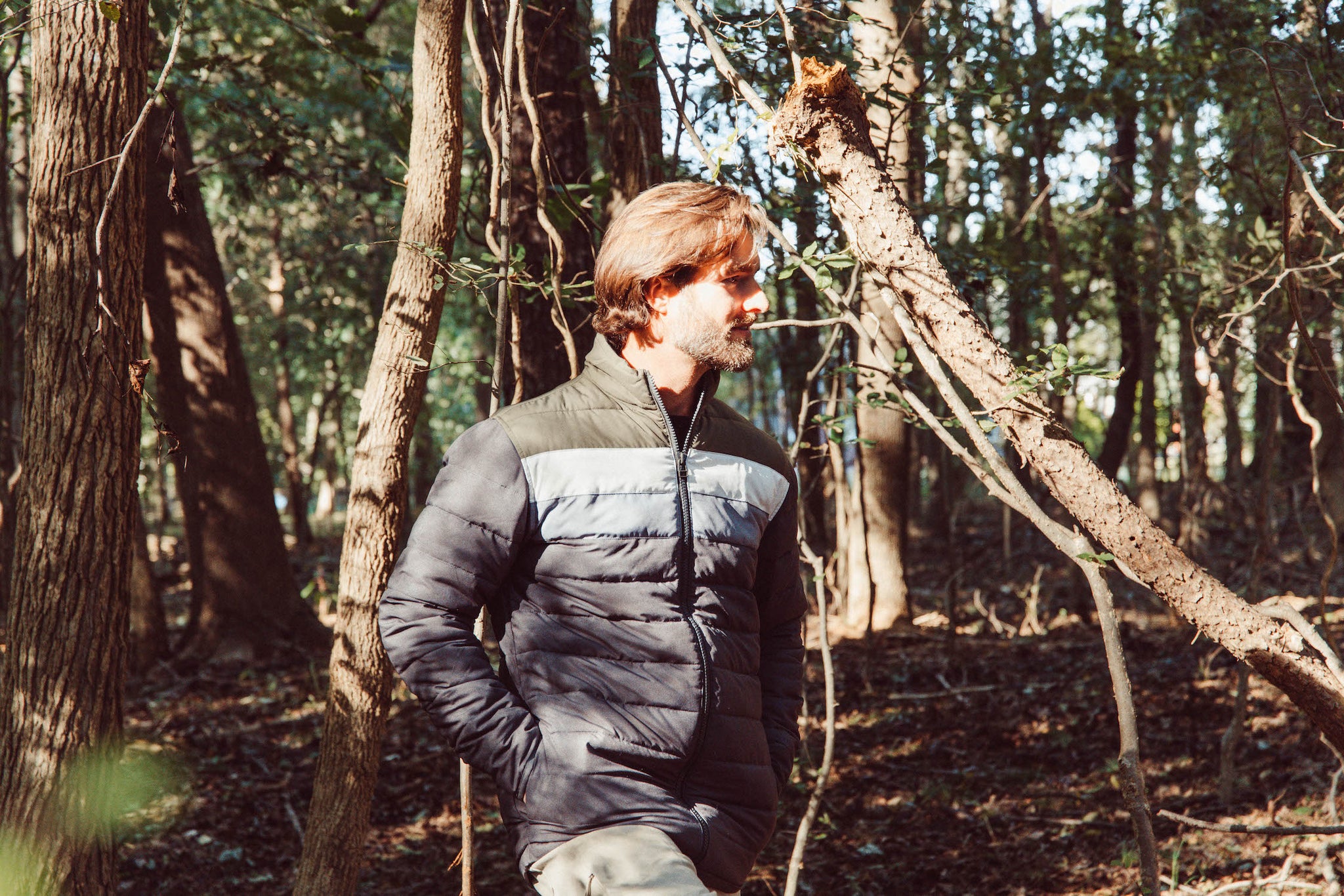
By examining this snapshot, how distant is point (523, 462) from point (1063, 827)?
4.32 metres

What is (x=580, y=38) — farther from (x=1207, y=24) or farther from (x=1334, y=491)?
(x=1334, y=491)

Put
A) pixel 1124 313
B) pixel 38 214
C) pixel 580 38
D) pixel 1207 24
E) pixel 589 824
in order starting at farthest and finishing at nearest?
pixel 1124 313
pixel 1207 24
pixel 580 38
pixel 38 214
pixel 589 824

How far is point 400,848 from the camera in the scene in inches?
215

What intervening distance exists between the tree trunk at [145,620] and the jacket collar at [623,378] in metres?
7.07

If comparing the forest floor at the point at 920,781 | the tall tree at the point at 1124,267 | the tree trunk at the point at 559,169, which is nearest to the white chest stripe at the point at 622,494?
the forest floor at the point at 920,781

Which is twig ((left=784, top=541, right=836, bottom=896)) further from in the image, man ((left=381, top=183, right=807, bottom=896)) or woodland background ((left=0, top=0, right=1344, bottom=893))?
man ((left=381, top=183, right=807, bottom=896))

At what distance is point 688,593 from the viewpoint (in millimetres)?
2205

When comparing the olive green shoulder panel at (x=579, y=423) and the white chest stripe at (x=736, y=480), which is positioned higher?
the olive green shoulder panel at (x=579, y=423)

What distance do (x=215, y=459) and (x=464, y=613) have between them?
676cm

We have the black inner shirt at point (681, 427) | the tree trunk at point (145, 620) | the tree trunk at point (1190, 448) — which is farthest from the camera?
the tree trunk at point (1190, 448)

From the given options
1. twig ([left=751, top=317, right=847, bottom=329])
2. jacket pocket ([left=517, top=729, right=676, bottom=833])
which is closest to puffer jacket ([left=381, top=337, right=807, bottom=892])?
jacket pocket ([left=517, top=729, right=676, bottom=833])

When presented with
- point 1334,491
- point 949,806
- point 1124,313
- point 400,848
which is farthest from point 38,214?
point 1334,491

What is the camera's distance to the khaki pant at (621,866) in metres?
1.97

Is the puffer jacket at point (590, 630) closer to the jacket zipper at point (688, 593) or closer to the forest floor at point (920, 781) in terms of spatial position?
the jacket zipper at point (688, 593)
